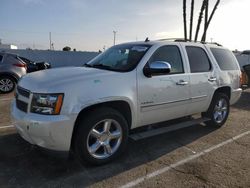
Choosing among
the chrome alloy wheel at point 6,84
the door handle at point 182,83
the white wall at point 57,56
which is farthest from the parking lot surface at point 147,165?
the white wall at point 57,56

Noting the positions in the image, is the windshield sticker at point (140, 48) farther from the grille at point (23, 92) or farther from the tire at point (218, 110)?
the tire at point (218, 110)

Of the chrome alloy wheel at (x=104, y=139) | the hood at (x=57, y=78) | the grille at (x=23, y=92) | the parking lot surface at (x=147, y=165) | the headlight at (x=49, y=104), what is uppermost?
the hood at (x=57, y=78)

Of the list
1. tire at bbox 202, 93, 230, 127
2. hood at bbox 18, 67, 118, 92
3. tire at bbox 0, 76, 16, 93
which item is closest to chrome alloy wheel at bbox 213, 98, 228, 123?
tire at bbox 202, 93, 230, 127

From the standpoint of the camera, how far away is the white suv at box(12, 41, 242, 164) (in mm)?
3861

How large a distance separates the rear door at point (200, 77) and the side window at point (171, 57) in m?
0.26

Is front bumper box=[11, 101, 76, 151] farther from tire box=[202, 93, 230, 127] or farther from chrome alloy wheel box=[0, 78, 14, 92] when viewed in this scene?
chrome alloy wheel box=[0, 78, 14, 92]

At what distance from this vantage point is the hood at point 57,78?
392cm

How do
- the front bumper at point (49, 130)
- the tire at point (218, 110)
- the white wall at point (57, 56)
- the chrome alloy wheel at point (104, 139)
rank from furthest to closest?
the white wall at point (57, 56) → the tire at point (218, 110) → the chrome alloy wheel at point (104, 139) → the front bumper at point (49, 130)

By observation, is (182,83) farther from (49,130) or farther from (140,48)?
(49,130)

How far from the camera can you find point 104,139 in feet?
14.5

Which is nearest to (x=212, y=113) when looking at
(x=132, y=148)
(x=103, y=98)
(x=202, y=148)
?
(x=202, y=148)

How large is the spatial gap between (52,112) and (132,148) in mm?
1842

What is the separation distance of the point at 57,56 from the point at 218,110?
74.6 ft

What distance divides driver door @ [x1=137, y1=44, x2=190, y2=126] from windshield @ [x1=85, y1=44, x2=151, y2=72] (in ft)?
0.69
